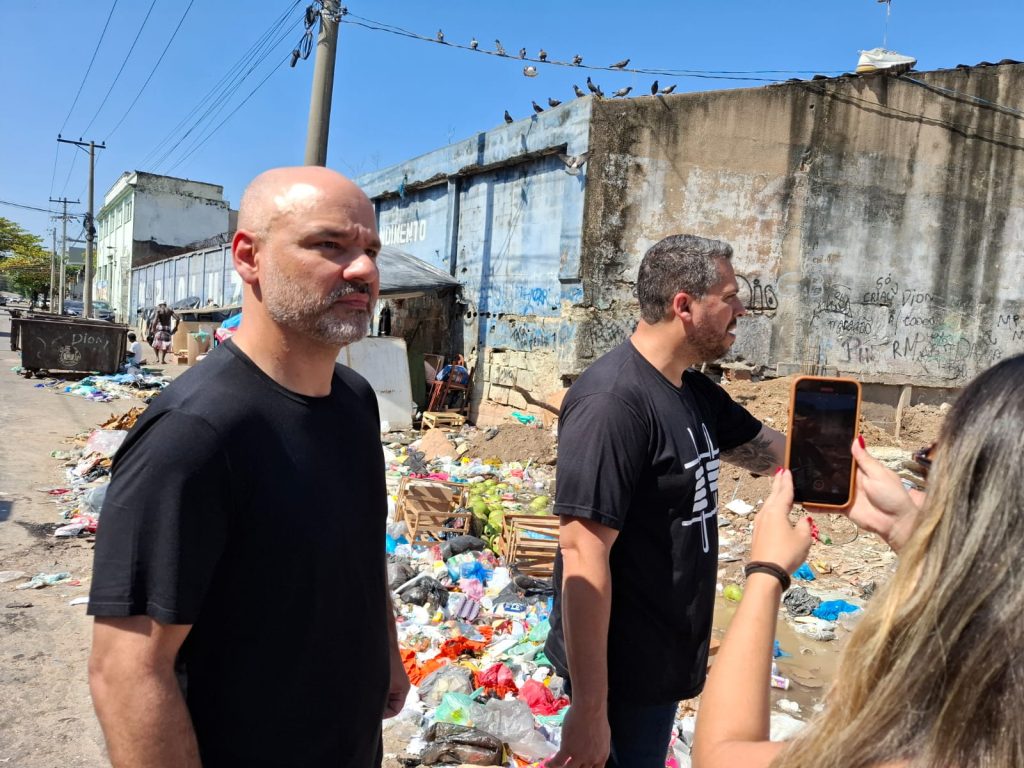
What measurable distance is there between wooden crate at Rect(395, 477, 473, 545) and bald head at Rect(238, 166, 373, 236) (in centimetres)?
510

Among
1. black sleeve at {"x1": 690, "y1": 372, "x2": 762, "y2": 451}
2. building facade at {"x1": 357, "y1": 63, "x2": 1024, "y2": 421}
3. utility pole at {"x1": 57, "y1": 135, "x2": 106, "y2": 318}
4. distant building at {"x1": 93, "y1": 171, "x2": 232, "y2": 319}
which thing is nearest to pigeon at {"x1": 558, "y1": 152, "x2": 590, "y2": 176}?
building facade at {"x1": 357, "y1": 63, "x2": 1024, "y2": 421}

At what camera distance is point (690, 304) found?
2324 mm

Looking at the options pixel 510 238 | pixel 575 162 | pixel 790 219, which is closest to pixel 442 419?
pixel 510 238

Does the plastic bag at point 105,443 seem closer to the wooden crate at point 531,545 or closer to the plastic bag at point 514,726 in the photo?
the wooden crate at point 531,545

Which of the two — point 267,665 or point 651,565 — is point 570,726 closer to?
point 651,565

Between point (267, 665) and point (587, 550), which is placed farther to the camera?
point (587, 550)

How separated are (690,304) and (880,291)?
11.7m

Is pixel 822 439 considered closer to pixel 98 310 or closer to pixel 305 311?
pixel 305 311

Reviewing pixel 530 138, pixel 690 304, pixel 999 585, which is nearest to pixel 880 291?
pixel 530 138

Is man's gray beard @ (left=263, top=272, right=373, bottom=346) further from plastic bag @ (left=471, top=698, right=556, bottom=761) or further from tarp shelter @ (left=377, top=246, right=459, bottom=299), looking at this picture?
tarp shelter @ (left=377, top=246, right=459, bottom=299)

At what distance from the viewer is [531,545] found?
6.02 metres

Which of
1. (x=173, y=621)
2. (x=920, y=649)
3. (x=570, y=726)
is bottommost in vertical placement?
(x=570, y=726)

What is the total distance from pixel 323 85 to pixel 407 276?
468 cm

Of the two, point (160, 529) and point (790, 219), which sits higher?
point (790, 219)
